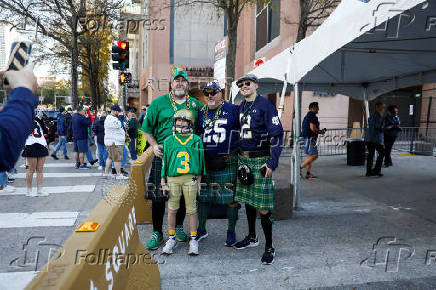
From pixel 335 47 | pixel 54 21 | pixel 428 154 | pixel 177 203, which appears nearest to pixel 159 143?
pixel 177 203

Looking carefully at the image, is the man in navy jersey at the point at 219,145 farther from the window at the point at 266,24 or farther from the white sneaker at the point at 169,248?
the window at the point at 266,24

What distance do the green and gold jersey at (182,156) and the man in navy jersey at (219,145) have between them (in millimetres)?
204

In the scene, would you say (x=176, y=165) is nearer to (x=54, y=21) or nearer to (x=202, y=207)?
(x=202, y=207)

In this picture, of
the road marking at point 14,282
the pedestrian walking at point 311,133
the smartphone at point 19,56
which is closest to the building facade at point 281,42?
the pedestrian walking at point 311,133

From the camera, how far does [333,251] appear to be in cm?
392

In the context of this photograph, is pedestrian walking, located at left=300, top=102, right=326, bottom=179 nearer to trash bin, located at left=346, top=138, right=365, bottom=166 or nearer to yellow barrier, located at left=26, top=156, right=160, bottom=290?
trash bin, located at left=346, top=138, right=365, bottom=166

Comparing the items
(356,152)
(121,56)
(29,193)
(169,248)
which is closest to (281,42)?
(356,152)

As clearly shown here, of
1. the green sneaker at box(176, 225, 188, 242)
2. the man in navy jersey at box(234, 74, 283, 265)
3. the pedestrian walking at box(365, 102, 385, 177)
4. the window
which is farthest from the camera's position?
the window

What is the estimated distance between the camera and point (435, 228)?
470 centimetres

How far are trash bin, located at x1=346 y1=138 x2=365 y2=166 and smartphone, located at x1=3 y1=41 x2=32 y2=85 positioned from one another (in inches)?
408

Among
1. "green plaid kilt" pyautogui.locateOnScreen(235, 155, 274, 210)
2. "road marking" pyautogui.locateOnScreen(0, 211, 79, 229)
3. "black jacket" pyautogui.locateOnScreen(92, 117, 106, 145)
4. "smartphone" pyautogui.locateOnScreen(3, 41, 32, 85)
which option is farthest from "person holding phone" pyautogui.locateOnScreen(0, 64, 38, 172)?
"black jacket" pyautogui.locateOnScreen(92, 117, 106, 145)

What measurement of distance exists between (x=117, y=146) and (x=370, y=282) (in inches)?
261

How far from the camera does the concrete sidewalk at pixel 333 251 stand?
3.22 metres

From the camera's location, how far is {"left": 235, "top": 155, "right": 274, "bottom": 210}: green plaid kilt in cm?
368
